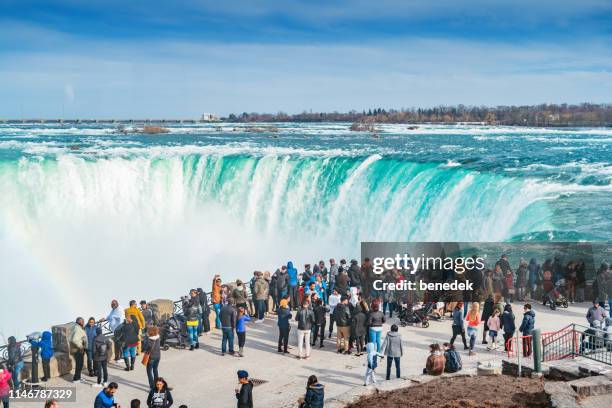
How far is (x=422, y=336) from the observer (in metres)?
14.2

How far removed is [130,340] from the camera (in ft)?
40.1

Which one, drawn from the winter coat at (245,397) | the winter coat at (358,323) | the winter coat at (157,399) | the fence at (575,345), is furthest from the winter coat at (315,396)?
the winter coat at (358,323)

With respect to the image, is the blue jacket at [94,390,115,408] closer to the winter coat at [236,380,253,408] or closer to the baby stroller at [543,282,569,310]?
the winter coat at [236,380,253,408]

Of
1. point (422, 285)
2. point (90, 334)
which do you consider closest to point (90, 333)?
point (90, 334)

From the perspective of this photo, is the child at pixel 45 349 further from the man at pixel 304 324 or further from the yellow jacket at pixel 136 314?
the man at pixel 304 324

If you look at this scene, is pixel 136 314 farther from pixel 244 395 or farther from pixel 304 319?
pixel 244 395

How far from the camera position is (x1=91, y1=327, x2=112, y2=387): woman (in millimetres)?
11625

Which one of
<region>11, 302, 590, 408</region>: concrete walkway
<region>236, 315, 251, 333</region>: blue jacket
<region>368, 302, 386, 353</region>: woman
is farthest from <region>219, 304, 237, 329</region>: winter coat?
<region>368, 302, 386, 353</region>: woman

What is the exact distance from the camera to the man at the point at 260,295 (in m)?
15.3

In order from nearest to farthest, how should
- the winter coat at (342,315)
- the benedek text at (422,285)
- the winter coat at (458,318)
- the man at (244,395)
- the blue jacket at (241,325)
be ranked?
the man at (244,395), the winter coat at (458,318), the winter coat at (342,315), the blue jacket at (241,325), the benedek text at (422,285)

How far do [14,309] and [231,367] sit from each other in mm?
13097

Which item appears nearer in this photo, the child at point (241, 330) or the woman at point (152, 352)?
the woman at point (152, 352)

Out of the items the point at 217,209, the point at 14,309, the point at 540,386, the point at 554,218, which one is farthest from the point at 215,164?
the point at 540,386

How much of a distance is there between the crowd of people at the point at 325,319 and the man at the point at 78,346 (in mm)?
17
